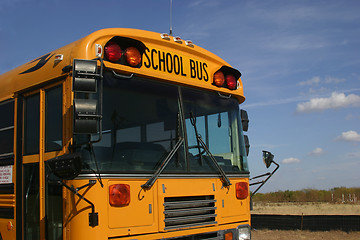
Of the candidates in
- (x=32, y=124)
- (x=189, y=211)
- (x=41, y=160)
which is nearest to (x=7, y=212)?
(x=41, y=160)

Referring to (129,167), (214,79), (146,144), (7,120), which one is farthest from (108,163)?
(214,79)

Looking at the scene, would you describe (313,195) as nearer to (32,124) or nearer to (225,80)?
(225,80)

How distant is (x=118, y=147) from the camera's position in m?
4.25

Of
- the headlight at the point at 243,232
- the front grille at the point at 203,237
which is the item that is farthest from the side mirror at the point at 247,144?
the front grille at the point at 203,237

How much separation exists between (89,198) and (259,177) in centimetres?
251

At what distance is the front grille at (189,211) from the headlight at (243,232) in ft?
1.48

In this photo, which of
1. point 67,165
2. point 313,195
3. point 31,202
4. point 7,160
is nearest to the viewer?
point 67,165

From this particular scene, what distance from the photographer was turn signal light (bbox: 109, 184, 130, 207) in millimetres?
4040

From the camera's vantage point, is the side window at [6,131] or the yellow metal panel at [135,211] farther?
the side window at [6,131]

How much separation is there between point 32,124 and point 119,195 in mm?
1250

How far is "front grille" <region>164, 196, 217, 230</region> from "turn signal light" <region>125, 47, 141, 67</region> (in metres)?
1.42

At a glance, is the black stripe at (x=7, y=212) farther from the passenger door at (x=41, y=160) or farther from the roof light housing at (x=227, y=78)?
the roof light housing at (x=227, y=78)

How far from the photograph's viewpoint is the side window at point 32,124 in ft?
14.7

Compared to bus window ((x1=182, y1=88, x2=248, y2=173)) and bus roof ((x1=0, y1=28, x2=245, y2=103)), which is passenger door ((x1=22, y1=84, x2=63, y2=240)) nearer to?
bus roof ((x1=0, y1=28, x2=245, y2=103))
